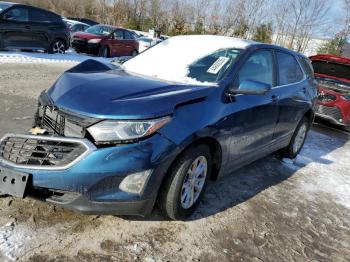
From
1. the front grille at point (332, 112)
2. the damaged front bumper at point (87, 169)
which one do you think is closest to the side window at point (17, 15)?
→ the front grille at point (332, 112)

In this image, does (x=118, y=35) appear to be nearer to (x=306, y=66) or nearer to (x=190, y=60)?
(x=306, y=66)

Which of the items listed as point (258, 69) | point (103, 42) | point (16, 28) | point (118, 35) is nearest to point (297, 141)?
point (258, 69)

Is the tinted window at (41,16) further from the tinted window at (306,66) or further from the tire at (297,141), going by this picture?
the tire at (297,141)

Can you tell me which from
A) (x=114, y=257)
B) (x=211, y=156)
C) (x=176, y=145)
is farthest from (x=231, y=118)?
(x=114, y=257)

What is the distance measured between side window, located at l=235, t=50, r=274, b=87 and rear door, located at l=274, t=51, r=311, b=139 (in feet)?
0.77

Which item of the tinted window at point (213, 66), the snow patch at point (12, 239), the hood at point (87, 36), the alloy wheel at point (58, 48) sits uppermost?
the tinted window at point (213, 66)

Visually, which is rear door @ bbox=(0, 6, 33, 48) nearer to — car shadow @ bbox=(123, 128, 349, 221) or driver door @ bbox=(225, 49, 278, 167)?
car shadow @ bbox=(123, 128, 349, 221)

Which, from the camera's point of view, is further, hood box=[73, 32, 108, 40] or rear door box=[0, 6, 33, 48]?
hood box=[73, 32, 108, 40]

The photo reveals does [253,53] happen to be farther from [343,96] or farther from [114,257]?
[343,96]

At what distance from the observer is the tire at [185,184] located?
3388 millimetres

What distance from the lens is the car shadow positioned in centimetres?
418

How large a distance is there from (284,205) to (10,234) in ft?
9.40

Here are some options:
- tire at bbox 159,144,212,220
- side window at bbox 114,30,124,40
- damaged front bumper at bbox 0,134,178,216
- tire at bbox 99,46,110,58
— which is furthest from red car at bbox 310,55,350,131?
side window at bbox 114,30,124,40

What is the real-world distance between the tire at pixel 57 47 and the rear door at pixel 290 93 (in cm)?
1115
